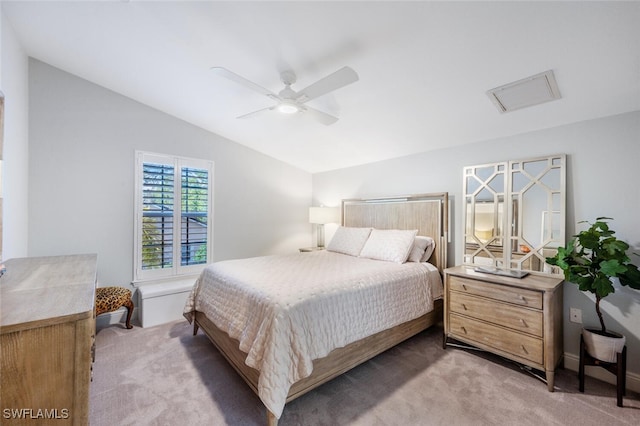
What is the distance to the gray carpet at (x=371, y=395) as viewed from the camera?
5.66 feet

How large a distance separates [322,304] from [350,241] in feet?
6.28

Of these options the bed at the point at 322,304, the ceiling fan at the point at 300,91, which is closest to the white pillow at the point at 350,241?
the bed at the point at 322,304

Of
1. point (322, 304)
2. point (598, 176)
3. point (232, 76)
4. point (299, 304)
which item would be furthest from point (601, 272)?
point (232, 76)

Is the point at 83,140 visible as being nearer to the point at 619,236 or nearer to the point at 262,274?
the point at 262,274

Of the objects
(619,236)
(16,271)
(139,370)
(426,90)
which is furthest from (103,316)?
(619,236)

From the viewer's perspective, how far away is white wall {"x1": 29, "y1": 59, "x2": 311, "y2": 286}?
9.23 ft

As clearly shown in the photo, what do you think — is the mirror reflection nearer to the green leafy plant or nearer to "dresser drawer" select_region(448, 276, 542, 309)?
the green leafy plant

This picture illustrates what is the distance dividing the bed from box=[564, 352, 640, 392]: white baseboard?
111cm

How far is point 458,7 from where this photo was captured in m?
1.53

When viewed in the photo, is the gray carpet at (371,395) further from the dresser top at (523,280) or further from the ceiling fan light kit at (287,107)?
the ceiling fan light kit at (287,107)

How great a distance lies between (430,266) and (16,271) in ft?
11.5

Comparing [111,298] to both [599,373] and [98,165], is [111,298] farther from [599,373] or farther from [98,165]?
[599,373]

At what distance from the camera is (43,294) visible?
1.28 metres

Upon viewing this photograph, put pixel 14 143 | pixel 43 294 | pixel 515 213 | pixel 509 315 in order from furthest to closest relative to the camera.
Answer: pixel 515 213 < pixel 14 143 < pixel 509 315 < pixel 43 294
